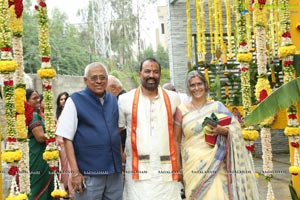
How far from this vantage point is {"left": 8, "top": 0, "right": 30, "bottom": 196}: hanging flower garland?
3445 mm

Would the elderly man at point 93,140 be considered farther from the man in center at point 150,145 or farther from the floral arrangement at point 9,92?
the floral arrangement at point 9,92

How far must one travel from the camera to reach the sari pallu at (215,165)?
3.46 m

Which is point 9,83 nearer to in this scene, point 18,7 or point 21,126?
point 21,126

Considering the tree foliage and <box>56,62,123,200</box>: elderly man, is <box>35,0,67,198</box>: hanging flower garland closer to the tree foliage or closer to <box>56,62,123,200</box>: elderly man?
<box>56,62,123,200</box>: elderly man

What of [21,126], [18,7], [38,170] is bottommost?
[38,170]

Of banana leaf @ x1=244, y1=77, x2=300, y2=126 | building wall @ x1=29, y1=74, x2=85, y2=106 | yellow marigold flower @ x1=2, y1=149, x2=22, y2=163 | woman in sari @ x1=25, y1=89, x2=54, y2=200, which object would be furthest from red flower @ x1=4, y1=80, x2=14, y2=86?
building wall @ x1=29, y1=74, x2=85, y2=106

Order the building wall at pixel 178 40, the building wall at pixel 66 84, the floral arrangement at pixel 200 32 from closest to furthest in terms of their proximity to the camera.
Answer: the floral arrangement at pixel 200 32, the building wall at pixel 178 40, the building wall at pixel 66 84

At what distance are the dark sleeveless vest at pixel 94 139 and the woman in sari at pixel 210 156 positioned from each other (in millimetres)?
506

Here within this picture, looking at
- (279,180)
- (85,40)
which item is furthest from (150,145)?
(85,40)

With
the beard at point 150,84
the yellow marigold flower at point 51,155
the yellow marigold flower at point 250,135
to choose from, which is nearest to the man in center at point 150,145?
the beard at point 150,84

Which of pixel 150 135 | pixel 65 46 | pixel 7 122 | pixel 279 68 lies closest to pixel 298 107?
pixel 150 135

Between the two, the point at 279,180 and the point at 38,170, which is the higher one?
the point at 38,170

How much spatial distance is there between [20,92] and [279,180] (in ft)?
16.8

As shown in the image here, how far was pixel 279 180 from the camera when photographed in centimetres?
738
